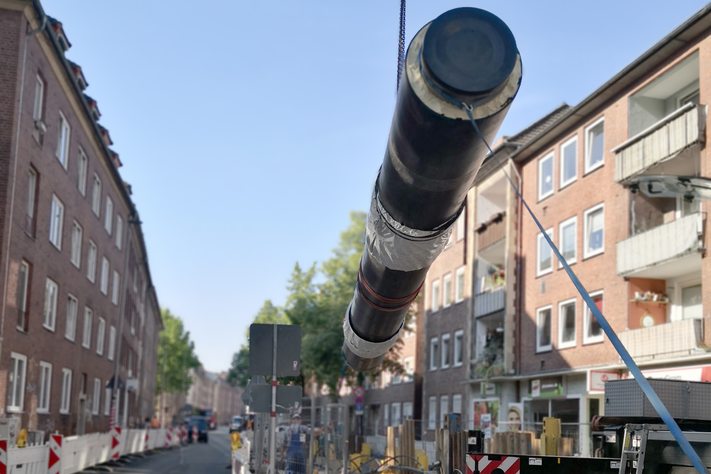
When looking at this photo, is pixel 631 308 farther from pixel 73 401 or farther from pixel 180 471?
pixel 73 401

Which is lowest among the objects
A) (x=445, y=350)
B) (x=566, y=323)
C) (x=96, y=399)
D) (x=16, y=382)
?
(x=96, y=399)

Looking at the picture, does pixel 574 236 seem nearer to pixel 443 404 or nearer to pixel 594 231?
pixel 594 231

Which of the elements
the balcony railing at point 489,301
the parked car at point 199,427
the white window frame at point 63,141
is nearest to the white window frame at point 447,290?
the balcony railing at point 489,301

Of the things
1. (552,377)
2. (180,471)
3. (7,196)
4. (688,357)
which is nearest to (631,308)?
(688,357)

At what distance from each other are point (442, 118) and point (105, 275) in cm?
3767

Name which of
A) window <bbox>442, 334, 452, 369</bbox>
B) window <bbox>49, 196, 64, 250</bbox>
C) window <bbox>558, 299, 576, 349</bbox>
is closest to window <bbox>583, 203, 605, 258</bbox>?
window <bbox>558, 299, 576, 349</bbox>

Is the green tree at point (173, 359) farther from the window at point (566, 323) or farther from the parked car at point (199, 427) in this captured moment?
A: the window at point (566, 323)

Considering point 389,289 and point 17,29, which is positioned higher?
point 17,29

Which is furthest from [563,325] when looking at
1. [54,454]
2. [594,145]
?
[54,454]

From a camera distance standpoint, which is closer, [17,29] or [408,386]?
[17,29]

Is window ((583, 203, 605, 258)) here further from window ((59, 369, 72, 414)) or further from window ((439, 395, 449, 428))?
window ((59, 369, 72, 414))

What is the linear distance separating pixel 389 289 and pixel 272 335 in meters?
6.86

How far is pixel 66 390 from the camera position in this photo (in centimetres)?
3095

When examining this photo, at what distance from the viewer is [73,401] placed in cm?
3173
